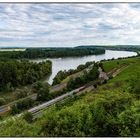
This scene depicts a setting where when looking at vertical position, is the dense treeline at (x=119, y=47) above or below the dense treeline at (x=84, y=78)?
above

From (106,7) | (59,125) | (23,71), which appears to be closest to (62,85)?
(23,71)

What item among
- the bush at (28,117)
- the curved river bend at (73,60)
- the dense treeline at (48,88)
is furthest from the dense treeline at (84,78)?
the bush at (28,117)

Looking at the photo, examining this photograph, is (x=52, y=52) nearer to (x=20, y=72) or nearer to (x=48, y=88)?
(x=48, y=88)

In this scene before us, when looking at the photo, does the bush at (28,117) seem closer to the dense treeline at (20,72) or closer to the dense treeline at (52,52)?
the dense treeline at (20,72)

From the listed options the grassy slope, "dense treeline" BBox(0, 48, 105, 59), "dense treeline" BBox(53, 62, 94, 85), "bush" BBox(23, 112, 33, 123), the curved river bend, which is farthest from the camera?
"dense treeline" BBox(53, 62, 94, 85)

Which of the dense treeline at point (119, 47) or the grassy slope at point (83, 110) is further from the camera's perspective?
the dense treeline at point (119, 47)

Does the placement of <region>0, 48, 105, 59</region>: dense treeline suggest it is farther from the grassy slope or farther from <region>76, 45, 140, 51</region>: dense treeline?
the grassy slope

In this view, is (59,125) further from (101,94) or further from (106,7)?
(106,7)

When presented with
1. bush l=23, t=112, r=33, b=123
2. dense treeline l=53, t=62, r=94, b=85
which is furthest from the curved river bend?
bush l=23, t=112, r=33, b=123

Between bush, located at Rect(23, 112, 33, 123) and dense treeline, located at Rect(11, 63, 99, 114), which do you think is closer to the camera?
bush, located at Rect(23, 112, 33, 123)
